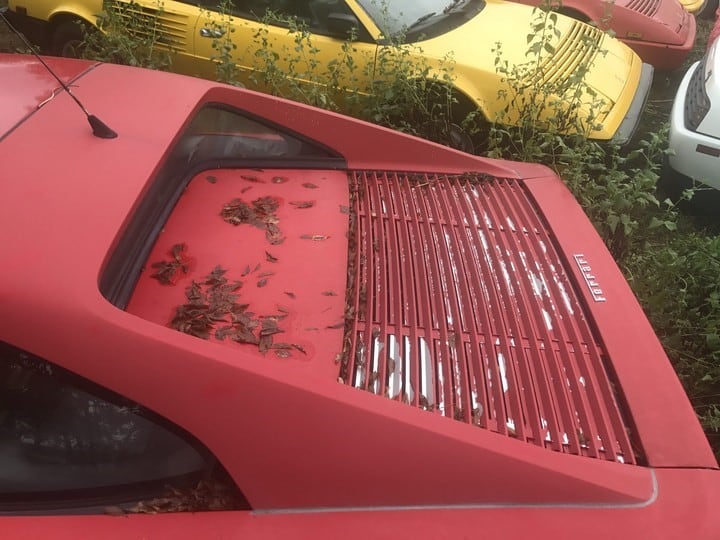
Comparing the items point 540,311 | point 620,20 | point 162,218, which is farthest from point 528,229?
point 620,20

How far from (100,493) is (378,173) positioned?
1713 mm

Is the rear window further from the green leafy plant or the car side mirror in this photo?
the green leafy plant

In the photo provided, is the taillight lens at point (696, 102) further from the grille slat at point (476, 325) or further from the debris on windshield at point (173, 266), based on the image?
the debris on windshield at point (173, 266)

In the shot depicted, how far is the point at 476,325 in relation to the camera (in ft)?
6.44

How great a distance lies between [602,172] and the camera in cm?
447

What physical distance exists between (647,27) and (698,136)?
7.41 feet

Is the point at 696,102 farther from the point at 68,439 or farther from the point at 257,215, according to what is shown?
the point at 68,439

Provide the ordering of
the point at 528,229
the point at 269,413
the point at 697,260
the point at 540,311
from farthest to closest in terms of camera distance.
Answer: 1. the point at 697,260
2. the point at 528,229
3. the point at 540,311
4. the point at 269,413

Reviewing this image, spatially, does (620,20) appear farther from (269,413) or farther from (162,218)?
(269,413)

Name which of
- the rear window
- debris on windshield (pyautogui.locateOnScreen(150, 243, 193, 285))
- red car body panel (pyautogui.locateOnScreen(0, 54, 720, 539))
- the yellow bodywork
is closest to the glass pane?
red car body panel (pyautogui.locateOnScreen(0, 54, 720, 539))

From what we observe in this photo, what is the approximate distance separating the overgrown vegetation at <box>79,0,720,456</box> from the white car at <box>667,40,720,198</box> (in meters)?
0.15

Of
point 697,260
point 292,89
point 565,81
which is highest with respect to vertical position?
point 565,81

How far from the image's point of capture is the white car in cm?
403

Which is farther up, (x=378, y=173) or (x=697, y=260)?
(x=378, y=173)
